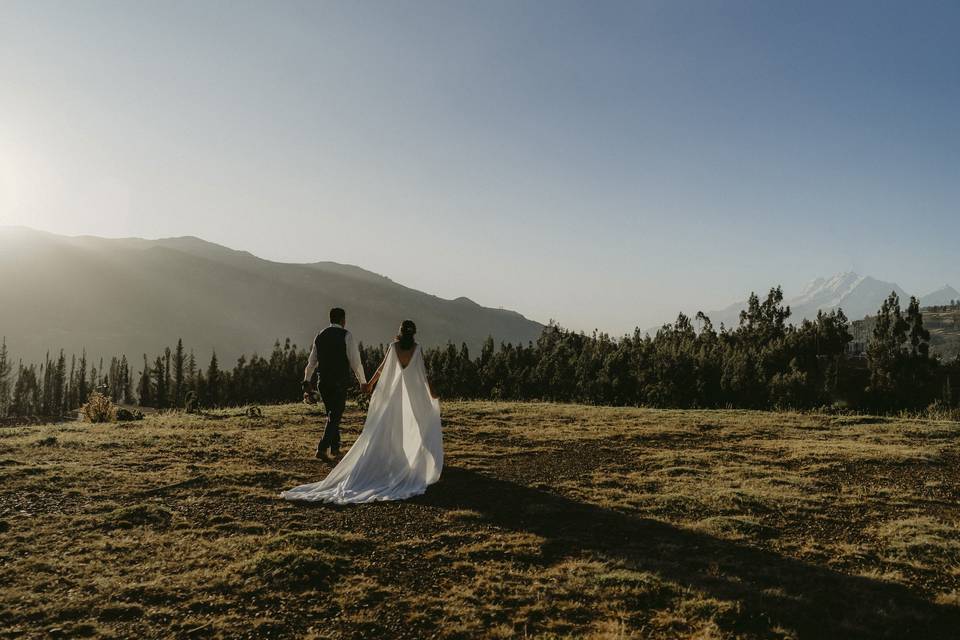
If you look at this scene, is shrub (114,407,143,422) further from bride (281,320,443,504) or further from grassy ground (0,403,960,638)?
bride (281,320,443,504)

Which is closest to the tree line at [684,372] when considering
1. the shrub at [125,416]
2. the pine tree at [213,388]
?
the pine tree at [213,388]

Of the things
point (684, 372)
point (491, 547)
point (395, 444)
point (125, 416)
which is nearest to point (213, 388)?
point (684, 372)

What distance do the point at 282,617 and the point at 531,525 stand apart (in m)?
3.77

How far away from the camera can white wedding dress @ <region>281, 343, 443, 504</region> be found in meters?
9.48

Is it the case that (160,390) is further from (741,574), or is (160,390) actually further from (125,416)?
(741,574)

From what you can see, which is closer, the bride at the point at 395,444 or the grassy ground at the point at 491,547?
the grassy ground at the point at 491,547

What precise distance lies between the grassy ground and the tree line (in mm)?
24365

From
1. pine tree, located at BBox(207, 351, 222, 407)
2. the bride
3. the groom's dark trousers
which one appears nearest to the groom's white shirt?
the groom's dark trousers

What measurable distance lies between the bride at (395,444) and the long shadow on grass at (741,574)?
3.38 ft

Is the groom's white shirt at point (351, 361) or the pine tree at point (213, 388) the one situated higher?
the groom's white shirt at point (351, 361)

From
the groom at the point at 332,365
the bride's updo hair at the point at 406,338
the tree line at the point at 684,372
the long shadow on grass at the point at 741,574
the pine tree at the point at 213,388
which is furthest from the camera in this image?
the pine tree at the point at 213,388

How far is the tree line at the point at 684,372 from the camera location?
62125mm

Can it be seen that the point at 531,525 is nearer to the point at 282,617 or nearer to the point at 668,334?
the point at 282,617

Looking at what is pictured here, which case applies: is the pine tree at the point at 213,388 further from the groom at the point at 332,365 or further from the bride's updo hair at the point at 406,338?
the bride's updo hair at the point at 406,338
